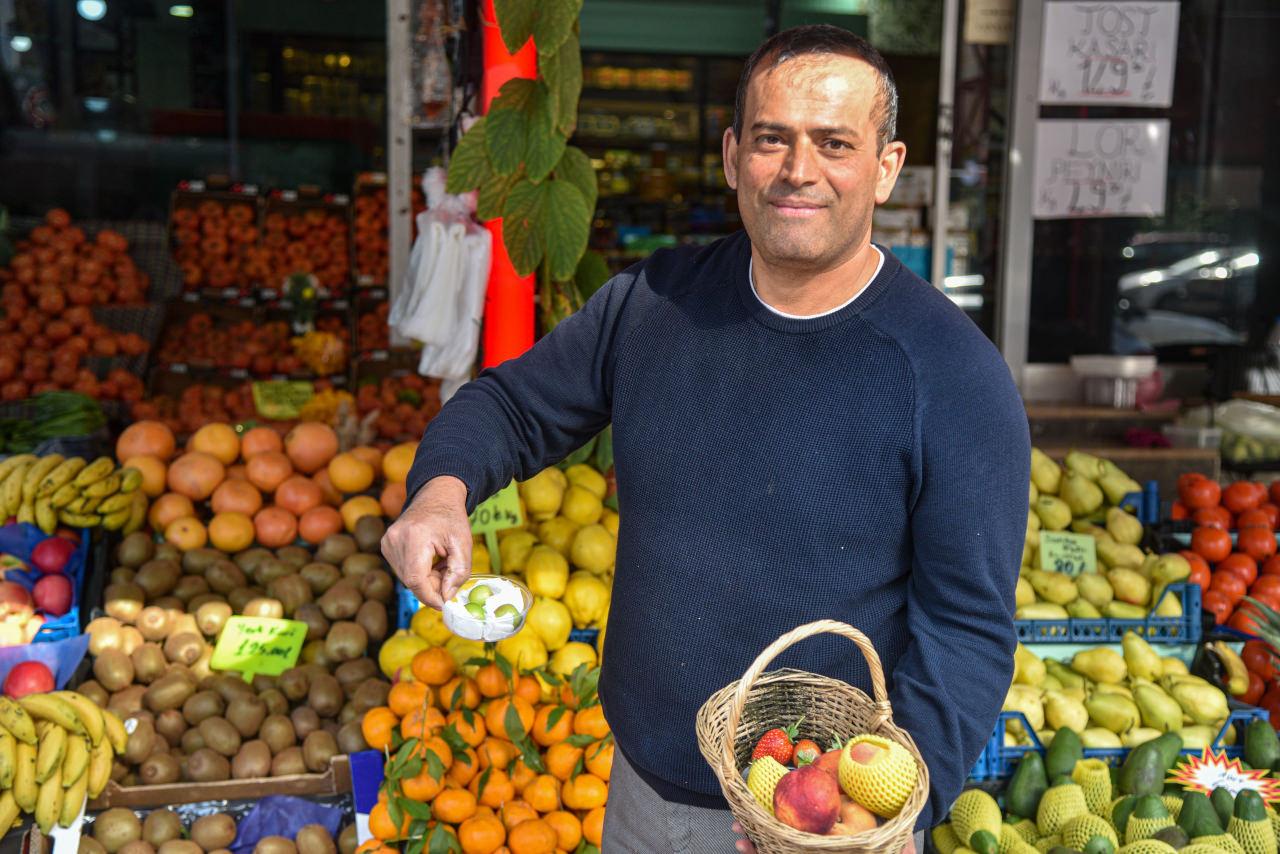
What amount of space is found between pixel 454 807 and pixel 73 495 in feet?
5.39

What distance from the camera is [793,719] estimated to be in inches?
56.1

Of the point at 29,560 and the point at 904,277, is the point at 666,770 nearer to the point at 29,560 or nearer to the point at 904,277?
the point at 904,277

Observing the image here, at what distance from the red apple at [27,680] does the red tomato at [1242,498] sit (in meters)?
3.42

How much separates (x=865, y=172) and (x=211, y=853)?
2.15 meters

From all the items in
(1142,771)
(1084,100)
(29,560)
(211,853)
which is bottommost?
(211,853)

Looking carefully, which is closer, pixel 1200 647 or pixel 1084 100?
pixel 1200 647

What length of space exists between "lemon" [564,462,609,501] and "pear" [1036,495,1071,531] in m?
1.31

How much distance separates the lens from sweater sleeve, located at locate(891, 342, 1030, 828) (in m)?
1.34

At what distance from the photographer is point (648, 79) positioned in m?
8.71

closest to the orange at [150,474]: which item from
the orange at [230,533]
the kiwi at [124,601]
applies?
the orange at [230,533]

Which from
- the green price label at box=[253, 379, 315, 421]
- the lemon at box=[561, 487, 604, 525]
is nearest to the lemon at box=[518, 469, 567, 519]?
the lemon at box=[561, 487, 604, 525]

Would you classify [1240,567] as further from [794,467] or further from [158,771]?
[158,771]

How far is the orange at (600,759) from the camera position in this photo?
8.38 feet

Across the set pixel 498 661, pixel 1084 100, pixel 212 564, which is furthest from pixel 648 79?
pixel 498 661
